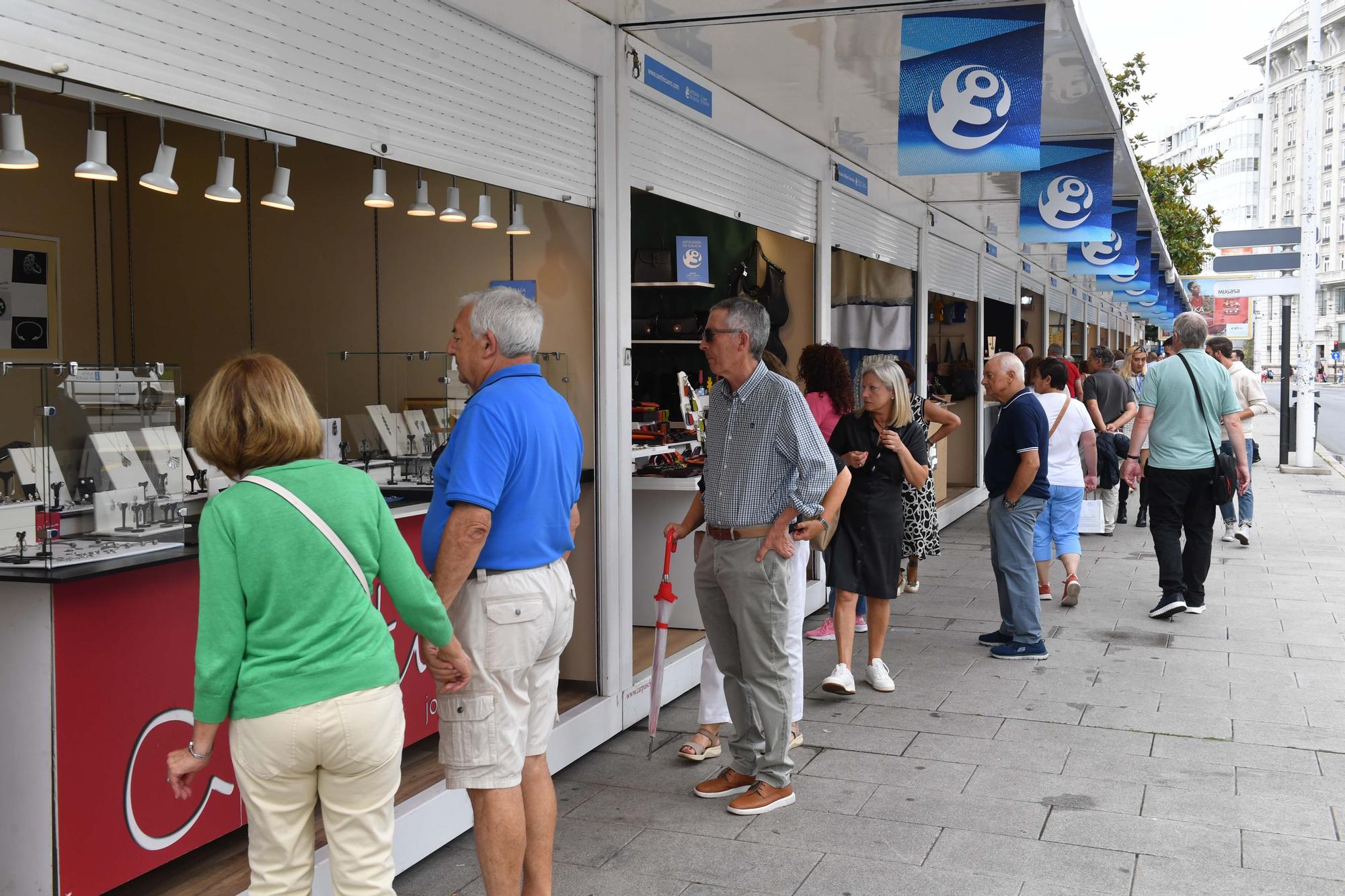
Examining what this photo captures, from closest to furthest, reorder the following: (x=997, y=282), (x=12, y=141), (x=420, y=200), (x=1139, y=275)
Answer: (x=12, y=141) < (x=420, y=200) < (x=997, y=282) < (x=1139, y=275)

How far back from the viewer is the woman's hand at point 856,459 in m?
5.61

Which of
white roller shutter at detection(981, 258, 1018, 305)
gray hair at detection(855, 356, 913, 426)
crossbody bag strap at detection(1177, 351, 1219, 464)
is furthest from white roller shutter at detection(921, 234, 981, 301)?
gray hair at detection(855, 356, 913, 426)

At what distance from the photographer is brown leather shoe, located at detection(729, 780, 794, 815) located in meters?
4.38

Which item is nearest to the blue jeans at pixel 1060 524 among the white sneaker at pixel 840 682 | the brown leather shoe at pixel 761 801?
the white sneaker at pixel 840 682

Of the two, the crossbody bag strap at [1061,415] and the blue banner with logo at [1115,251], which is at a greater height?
the blue banner with logo at [1115,251]


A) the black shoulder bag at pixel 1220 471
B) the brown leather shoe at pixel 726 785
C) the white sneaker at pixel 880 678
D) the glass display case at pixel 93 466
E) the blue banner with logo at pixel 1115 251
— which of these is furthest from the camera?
the blue banner with logo at pixel 1115 251

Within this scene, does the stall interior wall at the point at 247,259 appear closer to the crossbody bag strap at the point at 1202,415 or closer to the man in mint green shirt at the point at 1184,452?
the man in mint green shirt at the point at 1184,452

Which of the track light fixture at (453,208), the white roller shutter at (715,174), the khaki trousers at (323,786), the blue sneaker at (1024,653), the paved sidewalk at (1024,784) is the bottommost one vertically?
the paved sidewalk at (1024,784)

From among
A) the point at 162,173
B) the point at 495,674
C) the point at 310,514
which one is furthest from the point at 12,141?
the point at 495,674

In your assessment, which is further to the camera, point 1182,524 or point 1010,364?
point 1182,524

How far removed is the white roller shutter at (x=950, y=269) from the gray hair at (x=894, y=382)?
19.4 feet

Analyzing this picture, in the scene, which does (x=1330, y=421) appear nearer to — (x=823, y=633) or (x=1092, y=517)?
(x=1092, y=517)

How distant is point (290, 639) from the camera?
2520mm

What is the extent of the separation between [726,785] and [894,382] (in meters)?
2.06
